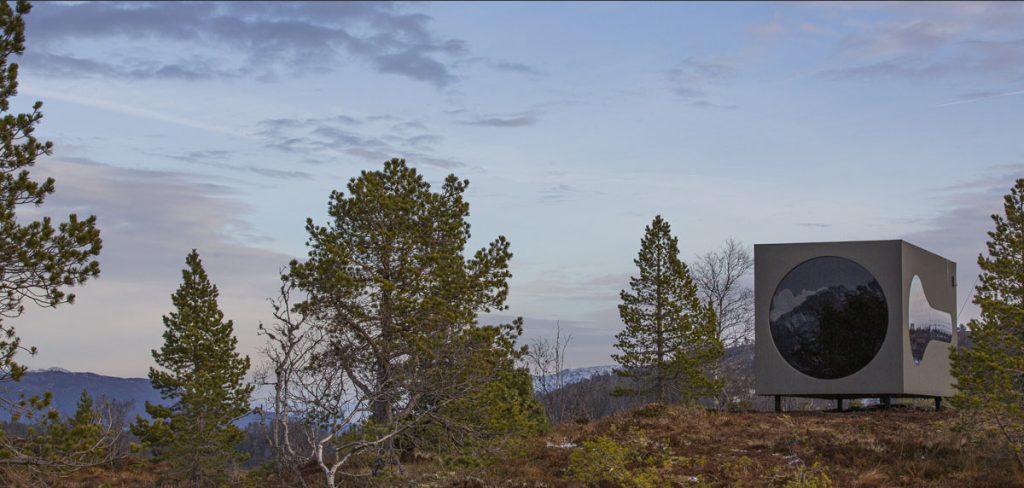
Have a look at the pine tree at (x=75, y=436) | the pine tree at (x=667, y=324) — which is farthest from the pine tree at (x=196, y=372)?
the pine tree at (x=75, y=436)

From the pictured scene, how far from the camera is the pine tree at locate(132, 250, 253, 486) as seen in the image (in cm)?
3238

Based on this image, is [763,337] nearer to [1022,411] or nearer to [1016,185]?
[1016,185]

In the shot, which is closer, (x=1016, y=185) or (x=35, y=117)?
(x=35, y=117)

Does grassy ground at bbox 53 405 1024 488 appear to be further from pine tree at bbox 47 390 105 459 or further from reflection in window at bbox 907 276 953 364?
pine tree at bbox 47 390 105 459

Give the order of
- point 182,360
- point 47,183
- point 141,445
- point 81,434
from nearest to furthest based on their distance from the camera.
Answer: point 141,445 → point 81,434 → point 47,183 → point 182,360

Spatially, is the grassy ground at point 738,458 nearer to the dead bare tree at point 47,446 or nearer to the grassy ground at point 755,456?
the grassy ground at point 755,456

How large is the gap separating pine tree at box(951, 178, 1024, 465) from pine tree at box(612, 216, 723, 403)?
12966 millimetres

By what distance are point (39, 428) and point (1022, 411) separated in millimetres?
15142

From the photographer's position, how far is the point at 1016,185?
19672 mm

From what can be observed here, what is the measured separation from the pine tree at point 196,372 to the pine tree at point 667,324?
13.6 meters

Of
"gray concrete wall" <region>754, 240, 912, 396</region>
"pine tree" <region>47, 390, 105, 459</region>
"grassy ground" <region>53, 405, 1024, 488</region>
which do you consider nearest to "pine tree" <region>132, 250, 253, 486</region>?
"grassy ground" <region>53, 405, 1024, 488</region>

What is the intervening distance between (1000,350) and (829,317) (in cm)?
982

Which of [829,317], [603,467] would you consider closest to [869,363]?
[829,317]

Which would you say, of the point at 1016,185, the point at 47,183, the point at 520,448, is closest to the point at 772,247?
the point at 1016,185
